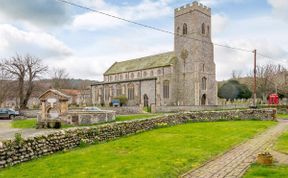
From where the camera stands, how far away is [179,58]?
60469 mm

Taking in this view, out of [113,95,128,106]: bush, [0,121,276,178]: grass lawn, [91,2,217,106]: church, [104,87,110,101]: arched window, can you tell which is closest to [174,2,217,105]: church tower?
[91,2,217,106]: church

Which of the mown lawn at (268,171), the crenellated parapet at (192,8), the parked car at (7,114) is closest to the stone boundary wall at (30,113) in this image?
the parked car at (7,114)

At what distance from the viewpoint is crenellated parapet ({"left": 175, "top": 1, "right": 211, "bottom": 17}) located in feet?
189

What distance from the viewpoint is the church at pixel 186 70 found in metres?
57.0

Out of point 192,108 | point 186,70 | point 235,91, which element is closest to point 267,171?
point 192,108

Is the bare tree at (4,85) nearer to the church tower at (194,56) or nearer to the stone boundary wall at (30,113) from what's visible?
the stone boundary wall at (30,113)

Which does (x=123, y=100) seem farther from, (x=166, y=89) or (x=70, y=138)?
(x=70, y=138)

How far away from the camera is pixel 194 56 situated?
56938 mm

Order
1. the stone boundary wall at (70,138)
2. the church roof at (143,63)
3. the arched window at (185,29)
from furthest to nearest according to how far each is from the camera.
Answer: the church roof at (143,63), the arched window at (185,29), the stone boundary wall at (70,138)

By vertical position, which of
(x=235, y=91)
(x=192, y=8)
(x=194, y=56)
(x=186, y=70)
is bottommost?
(x=235, y=91)

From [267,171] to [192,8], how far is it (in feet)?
174

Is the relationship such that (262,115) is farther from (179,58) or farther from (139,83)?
(139,83)

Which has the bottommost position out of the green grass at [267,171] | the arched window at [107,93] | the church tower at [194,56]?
the green grass at [267,171]

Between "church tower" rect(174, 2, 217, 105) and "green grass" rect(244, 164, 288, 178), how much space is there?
1834 inches
